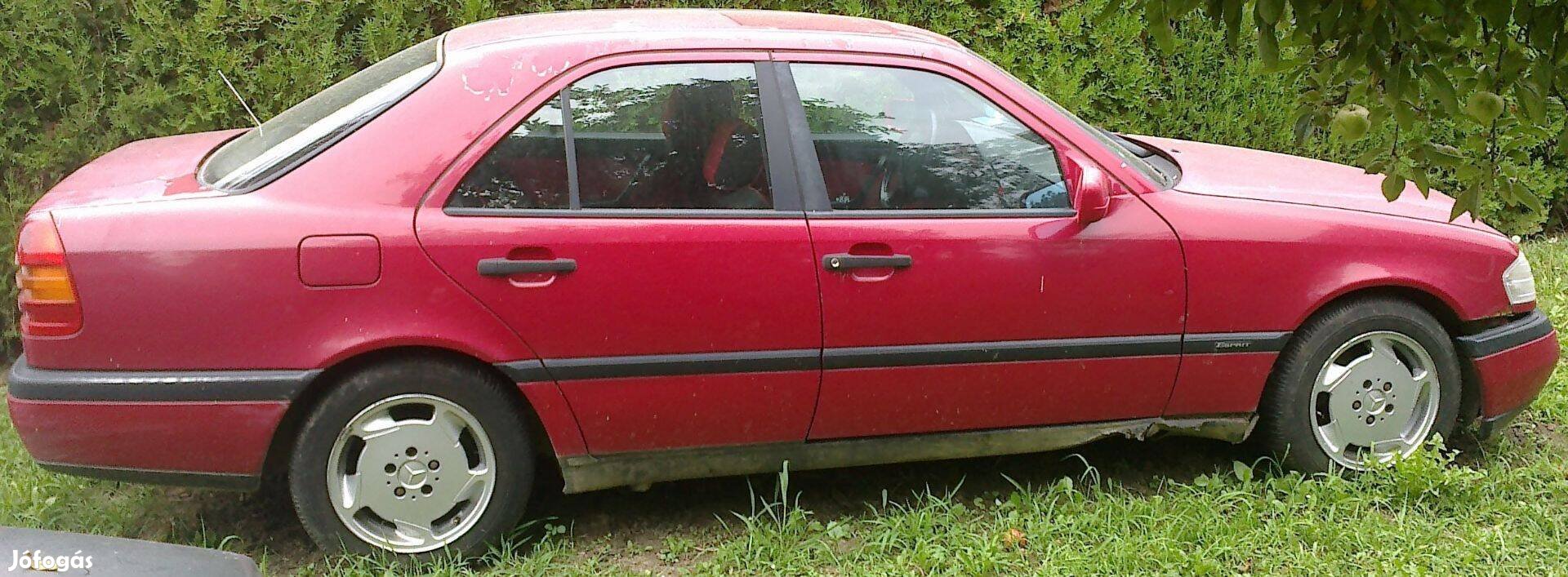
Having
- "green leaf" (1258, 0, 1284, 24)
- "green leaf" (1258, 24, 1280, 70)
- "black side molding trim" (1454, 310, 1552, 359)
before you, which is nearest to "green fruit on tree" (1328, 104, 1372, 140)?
"green leaf" (1258, 24, 1280, 70)

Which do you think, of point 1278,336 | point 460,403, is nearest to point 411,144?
point 460,403

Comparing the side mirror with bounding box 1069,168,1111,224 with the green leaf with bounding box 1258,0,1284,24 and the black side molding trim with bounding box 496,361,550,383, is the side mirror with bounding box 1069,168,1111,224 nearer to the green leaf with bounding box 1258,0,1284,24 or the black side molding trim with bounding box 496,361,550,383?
the green leaf with bounding box 1258,0,1284,24

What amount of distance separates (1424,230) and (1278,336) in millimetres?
594

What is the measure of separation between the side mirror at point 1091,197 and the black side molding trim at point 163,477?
94.4 inches

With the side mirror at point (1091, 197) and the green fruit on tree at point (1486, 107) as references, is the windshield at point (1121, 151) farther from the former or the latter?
the green fruit on tree at point (1486, 107)

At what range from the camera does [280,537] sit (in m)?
3.82

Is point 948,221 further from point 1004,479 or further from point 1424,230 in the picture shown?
point 1424,230

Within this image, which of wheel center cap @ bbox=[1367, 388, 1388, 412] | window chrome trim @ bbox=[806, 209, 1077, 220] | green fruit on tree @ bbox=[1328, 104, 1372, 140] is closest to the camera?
green fruit on tree @ bbox=[1328, 104, 1372, 140]

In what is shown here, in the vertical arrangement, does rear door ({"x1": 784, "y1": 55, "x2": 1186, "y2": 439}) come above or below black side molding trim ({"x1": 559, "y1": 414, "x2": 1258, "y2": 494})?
above

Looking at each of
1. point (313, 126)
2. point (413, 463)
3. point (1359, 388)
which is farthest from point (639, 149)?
point (1359, 388)

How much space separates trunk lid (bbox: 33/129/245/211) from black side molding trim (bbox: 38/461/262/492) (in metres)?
0.69

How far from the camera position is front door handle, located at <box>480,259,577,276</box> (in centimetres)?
332

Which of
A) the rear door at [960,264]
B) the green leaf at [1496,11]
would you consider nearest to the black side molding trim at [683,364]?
the rear door at [960,264]

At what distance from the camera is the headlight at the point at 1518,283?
4.09 m
